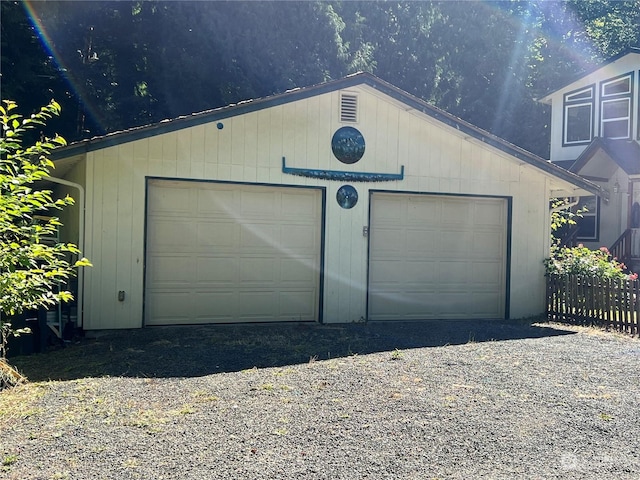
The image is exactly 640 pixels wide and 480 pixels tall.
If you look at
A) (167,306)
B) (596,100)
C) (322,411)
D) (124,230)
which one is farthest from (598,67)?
(322,411)

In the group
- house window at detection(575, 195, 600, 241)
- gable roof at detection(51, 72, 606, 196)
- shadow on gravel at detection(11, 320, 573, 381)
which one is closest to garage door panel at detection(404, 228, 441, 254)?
shadow on gravel at detection(11, 320, 573, 381)

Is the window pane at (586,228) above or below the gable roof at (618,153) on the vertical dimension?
below

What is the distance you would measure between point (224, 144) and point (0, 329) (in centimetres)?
463

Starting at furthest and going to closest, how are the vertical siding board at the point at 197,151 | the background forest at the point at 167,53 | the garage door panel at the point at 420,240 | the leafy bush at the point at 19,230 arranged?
1. the background forest at the point at 167,53
2. the garage door panel at the point at 420,240
3. the vertical siding board at the point at 197,151
4. the leafy bush at the point at 19,230

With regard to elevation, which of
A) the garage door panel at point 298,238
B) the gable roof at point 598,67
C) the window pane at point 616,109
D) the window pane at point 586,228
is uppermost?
the gable roof at point 598,67

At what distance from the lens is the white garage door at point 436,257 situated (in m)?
10.5

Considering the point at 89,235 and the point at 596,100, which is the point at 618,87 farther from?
the point at 89,235

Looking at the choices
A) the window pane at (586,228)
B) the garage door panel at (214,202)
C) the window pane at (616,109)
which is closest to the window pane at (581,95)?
the window pane at (616,109)

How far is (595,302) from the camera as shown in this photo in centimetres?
998

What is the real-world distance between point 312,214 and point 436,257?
2.45 m

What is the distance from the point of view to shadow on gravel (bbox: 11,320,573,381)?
6629 mm

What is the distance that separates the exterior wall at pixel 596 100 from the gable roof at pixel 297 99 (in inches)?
376

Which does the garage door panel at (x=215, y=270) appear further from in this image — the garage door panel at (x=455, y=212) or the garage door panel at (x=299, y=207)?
the garage door panel at (x=455, y=212)

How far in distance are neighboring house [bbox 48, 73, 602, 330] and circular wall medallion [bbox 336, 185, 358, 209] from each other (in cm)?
2
